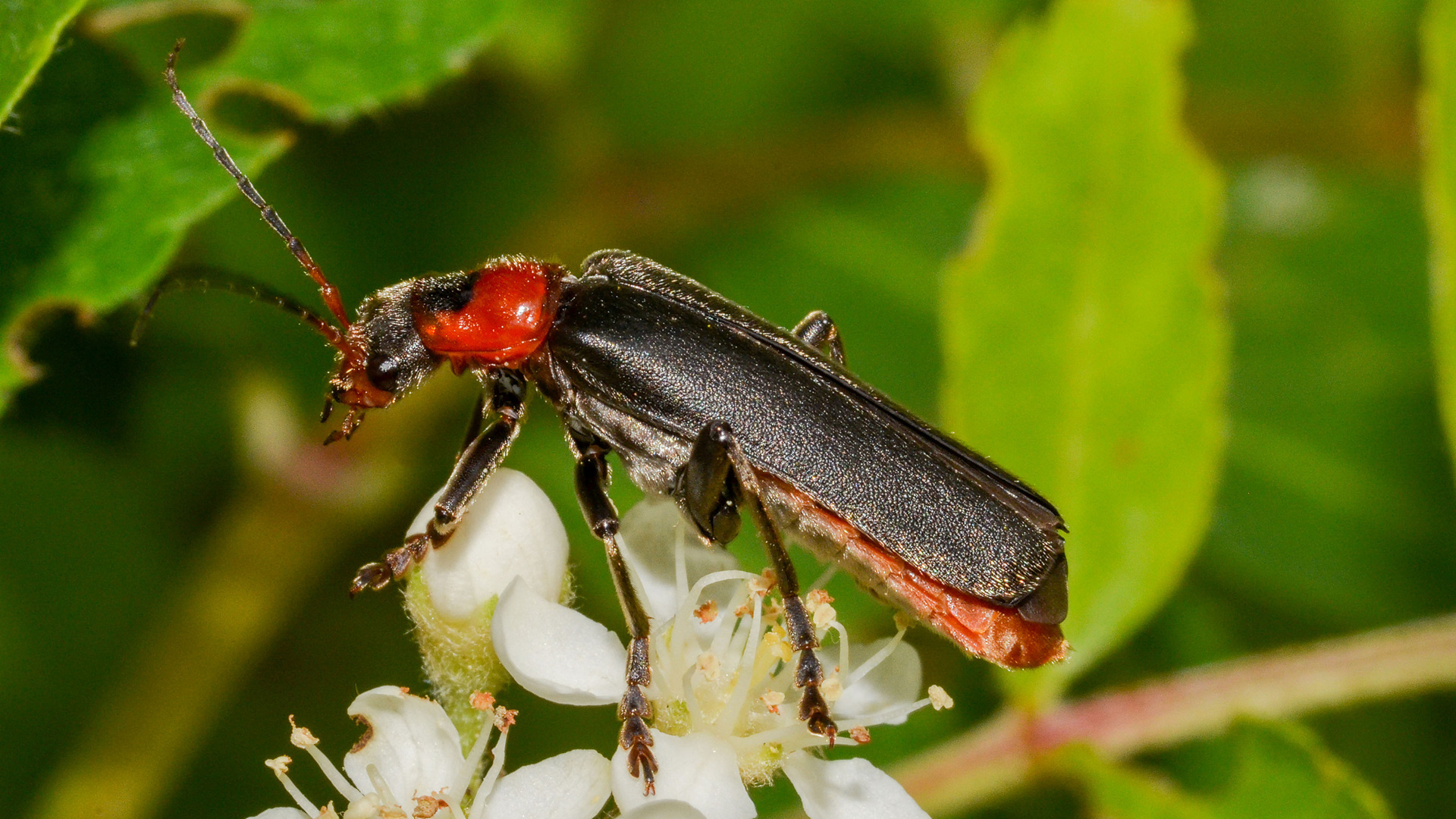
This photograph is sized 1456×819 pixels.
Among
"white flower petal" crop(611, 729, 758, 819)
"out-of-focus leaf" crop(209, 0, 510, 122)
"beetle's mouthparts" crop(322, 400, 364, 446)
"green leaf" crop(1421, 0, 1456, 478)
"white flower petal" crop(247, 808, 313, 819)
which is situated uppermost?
"green leaf" crop(1421, 0, 1456, 478)

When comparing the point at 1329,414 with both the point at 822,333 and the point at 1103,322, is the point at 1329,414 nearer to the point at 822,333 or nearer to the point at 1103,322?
the point at 1103,322

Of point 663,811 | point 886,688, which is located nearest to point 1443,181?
point 886,688

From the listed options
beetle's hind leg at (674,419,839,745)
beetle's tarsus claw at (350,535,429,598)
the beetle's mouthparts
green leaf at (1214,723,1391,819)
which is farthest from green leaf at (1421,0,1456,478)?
the beetle's mouthparts

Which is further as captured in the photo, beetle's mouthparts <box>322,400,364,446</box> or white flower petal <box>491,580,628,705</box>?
beetle's mouthparts <box>322,400,364,446</box>

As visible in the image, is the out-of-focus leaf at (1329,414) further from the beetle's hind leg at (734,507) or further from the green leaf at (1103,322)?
the beetle's hind leg at (734,507)

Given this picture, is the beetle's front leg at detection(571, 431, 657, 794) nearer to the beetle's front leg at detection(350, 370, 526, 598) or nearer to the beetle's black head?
the beetle's front leg at detection(350, 370, 526, 598)

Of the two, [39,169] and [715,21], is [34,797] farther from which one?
[715,21]
